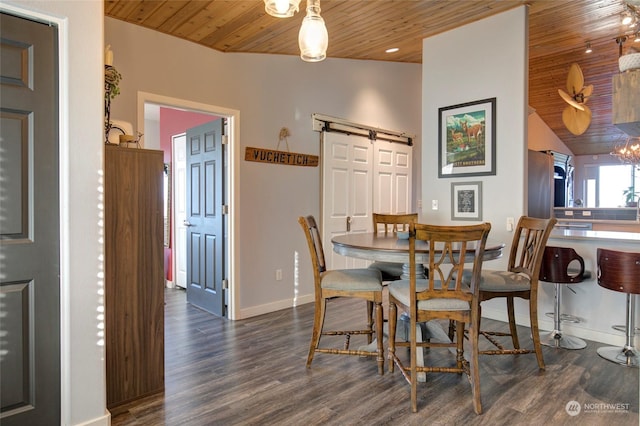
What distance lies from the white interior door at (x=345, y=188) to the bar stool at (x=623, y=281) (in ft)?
9.05

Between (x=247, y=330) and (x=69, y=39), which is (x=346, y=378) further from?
(x=69, y=39)

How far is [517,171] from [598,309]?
4.46 feet

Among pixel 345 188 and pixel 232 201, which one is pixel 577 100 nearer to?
pixel 345 188

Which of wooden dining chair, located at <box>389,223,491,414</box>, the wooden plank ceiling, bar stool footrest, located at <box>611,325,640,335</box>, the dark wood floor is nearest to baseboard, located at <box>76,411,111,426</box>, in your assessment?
the dark wood floor

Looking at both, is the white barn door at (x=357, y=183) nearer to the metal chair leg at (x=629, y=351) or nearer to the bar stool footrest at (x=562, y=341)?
the bar stool footrest at (x=562, y=341)

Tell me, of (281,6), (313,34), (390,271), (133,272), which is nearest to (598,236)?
(390,271)

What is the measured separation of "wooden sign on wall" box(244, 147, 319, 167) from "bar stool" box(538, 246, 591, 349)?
102 inches

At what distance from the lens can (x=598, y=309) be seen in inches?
128

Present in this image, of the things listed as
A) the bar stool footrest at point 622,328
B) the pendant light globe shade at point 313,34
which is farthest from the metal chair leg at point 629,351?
the pendant light globe shade at point 313,34

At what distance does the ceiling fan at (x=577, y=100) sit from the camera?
4157 mm

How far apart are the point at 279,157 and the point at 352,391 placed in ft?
8.65

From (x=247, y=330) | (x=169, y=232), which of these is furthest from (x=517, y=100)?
(x=169, y=232)

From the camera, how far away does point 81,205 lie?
1862 mm

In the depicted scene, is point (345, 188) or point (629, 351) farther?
point (345, 188)
